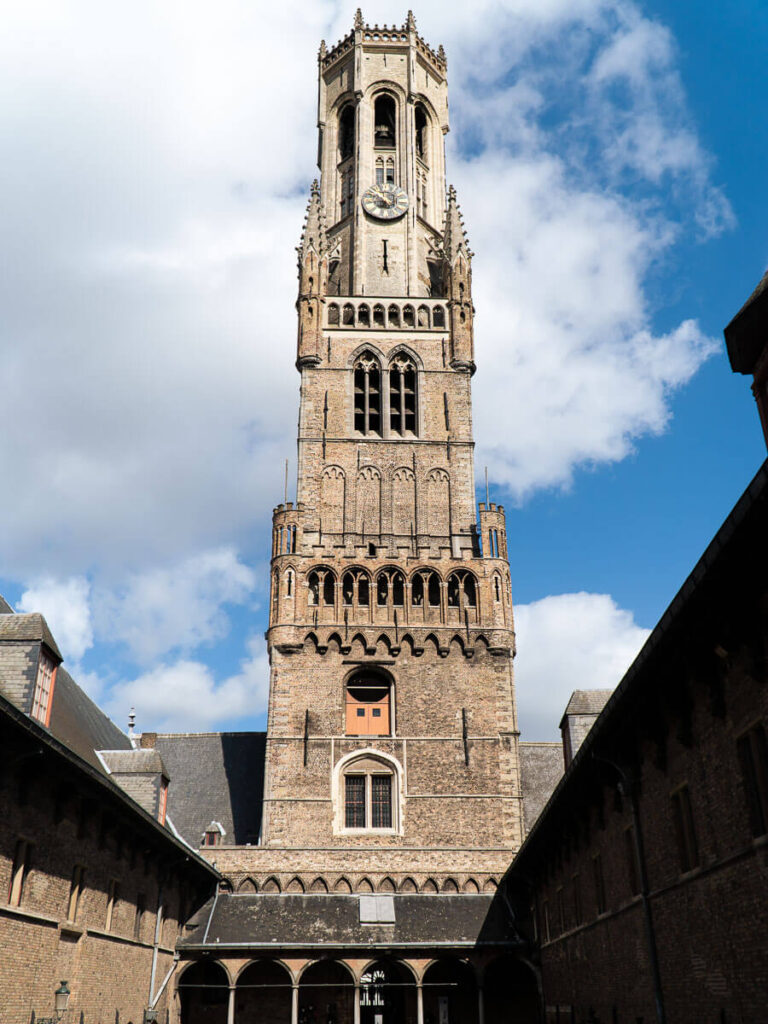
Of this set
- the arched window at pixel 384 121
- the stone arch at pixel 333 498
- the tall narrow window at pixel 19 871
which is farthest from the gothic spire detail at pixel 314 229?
the tall narrow window at pixel 19 871

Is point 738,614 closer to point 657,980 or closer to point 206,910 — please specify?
point 657,980

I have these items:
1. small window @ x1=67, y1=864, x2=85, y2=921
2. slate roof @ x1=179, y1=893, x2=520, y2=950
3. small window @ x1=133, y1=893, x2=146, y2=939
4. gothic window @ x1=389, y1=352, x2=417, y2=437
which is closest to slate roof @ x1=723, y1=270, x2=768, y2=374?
small window @ x1=67, y1=864, x2=85, y2=921

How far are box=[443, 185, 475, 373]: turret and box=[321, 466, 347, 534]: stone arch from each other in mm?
8120

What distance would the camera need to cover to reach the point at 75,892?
1884 centimetres

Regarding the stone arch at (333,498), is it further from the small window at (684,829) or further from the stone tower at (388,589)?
the small window at (684,829)

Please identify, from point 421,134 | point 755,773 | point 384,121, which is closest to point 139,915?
point 755,773

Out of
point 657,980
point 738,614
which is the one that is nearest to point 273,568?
point 657,980

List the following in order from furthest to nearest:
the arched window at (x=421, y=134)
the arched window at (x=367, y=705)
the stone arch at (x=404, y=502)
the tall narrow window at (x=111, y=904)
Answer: the arched window at (x=421, y=134), the stone arch at (x=404, y=502), the arched window at (x=367, y=705), the tall narrow window at (x=111, y=904)

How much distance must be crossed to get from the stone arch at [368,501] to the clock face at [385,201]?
52.7 ft

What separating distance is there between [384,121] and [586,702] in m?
37.0

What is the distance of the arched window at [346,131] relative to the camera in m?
52.2

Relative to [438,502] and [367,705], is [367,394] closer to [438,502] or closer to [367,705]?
[438,502]

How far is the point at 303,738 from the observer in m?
34.0

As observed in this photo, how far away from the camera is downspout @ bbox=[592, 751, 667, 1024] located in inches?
562
